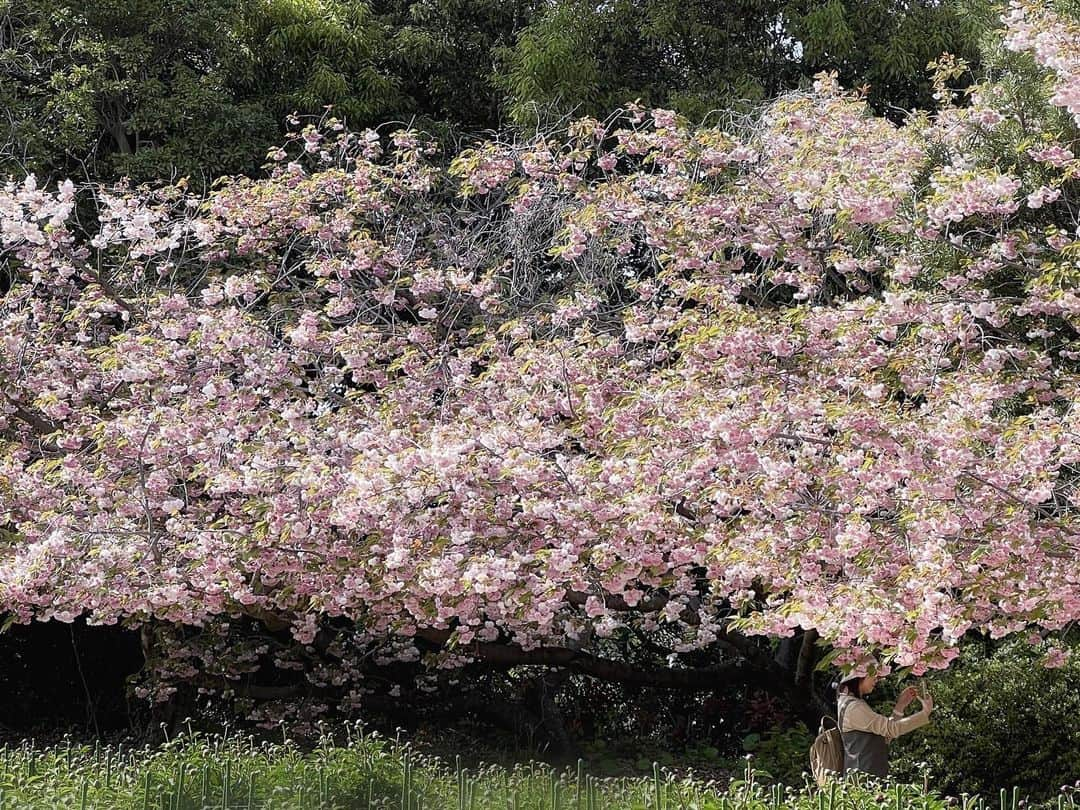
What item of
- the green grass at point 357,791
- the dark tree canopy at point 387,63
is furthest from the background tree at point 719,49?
the green grass at point 357,791

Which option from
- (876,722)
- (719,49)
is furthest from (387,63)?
(876,722)

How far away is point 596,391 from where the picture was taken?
5766mm

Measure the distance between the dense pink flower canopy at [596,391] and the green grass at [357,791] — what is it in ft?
2.07

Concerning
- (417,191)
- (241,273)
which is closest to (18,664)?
(241,273)

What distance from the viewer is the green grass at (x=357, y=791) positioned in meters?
4.05

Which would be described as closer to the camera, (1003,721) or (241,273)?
(1003,721)

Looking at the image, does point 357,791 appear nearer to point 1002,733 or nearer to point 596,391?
point 596,391

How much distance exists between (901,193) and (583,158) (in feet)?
6.02

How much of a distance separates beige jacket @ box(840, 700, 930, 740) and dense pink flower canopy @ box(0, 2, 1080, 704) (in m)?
0.39

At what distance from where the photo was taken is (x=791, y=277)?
6.08 m

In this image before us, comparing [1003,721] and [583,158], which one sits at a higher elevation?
[583,158]

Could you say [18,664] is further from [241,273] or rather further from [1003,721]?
[1003,721]

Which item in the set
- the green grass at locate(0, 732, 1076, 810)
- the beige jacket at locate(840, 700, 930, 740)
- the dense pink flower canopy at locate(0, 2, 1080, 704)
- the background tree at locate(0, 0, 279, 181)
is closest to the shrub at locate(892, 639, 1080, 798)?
the dense pink flower canopy at locate(0, 2, 1080, 704)

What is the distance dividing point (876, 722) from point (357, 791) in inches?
79.2
